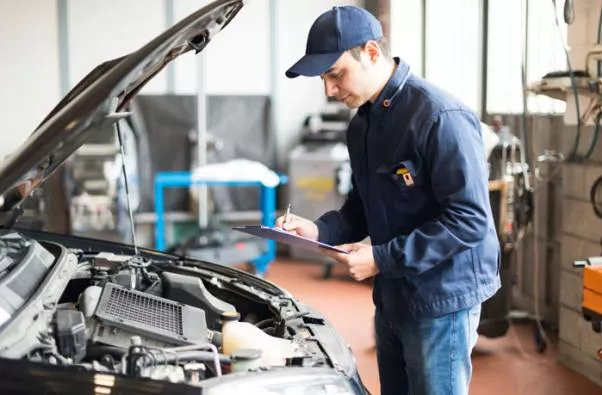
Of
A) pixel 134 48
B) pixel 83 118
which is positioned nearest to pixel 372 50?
pixel 83 118

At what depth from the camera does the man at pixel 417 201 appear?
183cm

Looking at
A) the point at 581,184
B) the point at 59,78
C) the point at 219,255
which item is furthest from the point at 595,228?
the point at 59,78

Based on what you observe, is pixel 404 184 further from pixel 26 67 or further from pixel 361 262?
pixel 26 67

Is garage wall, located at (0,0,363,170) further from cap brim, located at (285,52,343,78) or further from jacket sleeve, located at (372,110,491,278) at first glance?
jacket sleeve, located at (372,110,491,278)

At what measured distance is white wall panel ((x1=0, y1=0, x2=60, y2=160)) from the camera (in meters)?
6.29

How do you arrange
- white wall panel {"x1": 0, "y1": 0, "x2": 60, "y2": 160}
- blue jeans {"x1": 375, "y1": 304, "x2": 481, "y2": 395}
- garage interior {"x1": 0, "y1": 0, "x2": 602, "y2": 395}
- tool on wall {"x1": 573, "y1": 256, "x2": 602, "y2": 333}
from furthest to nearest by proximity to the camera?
white wall panel {"x1": 0, "y1": 0, "x2": 60, "y2": 160} < garage interior {"x1": 0, "y1": 0, "x2": 602, "y2": 395} < tool on wall {"x1": 573, "y1": 256, "x2": 602, "y2": 333} < blue jeans {"x1": 375, "y1": 304, "x2": 481, "y2": 395}

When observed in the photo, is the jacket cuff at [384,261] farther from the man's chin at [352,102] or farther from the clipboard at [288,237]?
the man's chin at [352,102]

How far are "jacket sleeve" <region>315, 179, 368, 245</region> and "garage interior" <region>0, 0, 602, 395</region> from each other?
53.3 inches

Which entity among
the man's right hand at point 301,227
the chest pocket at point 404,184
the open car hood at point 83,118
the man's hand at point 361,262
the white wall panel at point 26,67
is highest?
the white wall panel at point 26,67

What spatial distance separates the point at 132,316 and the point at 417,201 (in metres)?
0.79

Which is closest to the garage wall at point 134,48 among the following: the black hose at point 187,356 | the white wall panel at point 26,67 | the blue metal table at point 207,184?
the white wall panel at point 26,67

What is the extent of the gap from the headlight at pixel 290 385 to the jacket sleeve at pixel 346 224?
1.91 feet

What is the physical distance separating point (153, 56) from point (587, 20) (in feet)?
7.76

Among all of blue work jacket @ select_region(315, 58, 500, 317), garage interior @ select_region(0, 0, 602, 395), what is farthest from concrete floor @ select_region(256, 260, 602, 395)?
blue work jacket @ select_region(315, 58, 500, 317)
